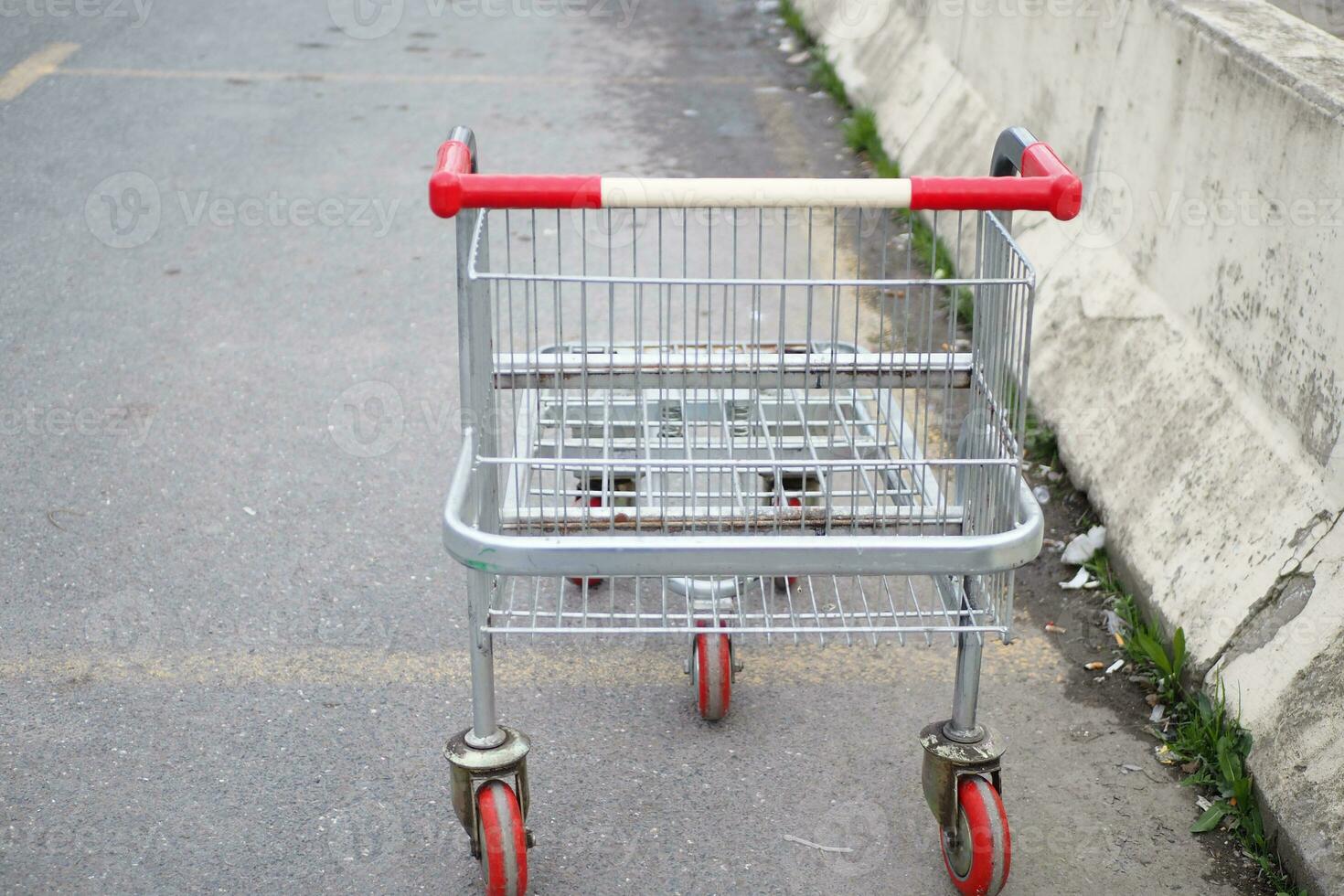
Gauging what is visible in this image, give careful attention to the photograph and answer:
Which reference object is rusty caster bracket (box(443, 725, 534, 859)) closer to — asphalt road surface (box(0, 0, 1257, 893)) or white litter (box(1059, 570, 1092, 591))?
asphalt road surface (box(0, 0, 1257, 893))

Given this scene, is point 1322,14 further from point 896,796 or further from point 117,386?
point 117,386

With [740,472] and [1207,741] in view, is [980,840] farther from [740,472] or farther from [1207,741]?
[740,472]

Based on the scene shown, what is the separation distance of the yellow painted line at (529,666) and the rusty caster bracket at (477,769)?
77cm

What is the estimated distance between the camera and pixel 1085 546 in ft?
13.4

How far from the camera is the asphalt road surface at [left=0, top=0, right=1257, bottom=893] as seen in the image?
3.08m

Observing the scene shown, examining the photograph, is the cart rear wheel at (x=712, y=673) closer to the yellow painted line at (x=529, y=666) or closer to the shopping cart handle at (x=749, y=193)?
the yellow painted line at (x=529, y=666)

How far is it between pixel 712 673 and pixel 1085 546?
1.32 metres

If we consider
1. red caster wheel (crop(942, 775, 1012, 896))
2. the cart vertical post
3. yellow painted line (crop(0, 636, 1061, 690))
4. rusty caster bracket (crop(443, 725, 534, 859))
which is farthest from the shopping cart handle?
yellow painted line (crop(0, 636, 1061, 690))

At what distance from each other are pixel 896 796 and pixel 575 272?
3.47 metres

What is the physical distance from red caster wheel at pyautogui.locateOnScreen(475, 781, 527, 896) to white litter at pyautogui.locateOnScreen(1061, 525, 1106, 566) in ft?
6.49

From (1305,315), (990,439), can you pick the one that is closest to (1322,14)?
(1305,315)

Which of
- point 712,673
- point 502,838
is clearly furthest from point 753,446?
point 502,838

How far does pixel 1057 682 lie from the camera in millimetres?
3674

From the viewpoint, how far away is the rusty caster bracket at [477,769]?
9.27ft
